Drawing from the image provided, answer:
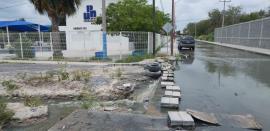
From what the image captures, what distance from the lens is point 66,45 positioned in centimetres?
1742

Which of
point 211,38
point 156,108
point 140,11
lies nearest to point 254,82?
point 156,108

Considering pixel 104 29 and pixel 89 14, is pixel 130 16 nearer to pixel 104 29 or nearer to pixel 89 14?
pixel 104 29

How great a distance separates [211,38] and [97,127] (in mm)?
71068

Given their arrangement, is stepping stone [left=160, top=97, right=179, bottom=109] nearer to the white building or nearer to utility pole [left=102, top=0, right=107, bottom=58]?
the white building

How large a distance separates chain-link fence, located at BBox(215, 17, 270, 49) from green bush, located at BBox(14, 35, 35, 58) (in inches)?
960

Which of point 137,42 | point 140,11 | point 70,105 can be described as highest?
point 140,11

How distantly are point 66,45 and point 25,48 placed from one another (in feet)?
9.96

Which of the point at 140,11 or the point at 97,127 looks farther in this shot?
the point at 140,11

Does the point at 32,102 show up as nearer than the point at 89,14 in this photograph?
Yes

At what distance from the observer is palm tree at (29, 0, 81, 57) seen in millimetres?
16375

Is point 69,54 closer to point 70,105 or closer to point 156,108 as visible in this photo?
point 70,105

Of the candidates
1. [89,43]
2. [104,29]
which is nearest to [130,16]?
[104,29]

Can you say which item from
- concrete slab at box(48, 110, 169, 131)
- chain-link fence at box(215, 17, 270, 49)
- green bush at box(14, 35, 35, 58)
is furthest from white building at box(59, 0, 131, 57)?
chain-link fence at box(215, 17, 270, 49)

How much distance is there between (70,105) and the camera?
6449 mm
